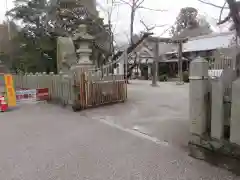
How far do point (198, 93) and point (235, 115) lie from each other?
0.60 metres

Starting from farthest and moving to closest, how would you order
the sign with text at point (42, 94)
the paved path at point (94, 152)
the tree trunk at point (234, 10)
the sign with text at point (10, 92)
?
the sign with text at point (42, 94) < the sign with text at point (10, 92) < the tree trunk at point (234, 10) < the paved path at point (94, 152)

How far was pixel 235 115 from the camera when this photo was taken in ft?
9.44

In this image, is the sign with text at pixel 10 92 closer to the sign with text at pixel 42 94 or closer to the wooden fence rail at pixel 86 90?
the sign with text at pixel 42 94

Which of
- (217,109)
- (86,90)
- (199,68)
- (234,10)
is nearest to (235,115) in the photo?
(217,109)

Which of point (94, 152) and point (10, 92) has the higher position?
point (10, 92)

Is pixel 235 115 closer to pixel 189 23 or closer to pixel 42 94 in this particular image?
pixel 42 94

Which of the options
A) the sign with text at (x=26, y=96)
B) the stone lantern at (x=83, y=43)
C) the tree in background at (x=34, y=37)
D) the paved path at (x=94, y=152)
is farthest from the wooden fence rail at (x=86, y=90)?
the tree in background at (x=34, y=37)

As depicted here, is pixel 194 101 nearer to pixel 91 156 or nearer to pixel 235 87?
pixel 235 87

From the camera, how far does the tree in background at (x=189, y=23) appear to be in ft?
103

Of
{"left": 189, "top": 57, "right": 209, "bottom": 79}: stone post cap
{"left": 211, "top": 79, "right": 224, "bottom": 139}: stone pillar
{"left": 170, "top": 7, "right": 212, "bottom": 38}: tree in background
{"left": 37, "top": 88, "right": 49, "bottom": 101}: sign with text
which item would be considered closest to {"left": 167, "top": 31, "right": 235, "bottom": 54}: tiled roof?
{"left": 170, "top": 7, "right": 212, "bottom": 38}: tree in background

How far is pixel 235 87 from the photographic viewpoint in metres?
2.83

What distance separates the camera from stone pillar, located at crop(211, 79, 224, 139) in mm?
3080

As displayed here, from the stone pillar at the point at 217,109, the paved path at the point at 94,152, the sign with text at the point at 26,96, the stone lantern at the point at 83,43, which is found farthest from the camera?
the sign with text at the point at 26,96

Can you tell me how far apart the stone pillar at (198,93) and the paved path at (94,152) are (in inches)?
21.3
